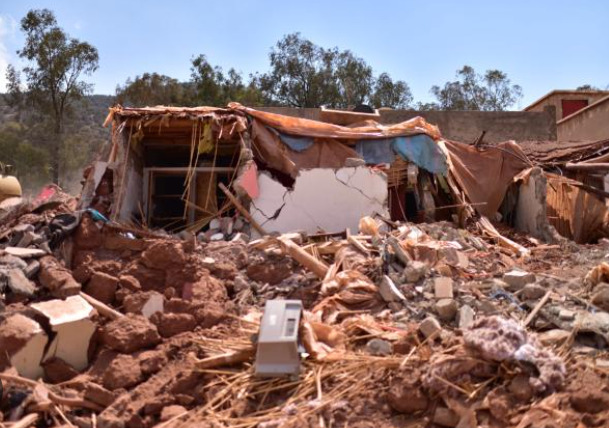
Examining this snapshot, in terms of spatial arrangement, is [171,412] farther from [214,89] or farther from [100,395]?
[214,89]

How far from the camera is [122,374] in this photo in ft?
14.1

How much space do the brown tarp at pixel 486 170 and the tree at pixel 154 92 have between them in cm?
1391

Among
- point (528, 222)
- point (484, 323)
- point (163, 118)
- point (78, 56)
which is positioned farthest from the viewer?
point (78, 56)

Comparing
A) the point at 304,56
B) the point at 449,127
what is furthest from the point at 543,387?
the point at 304,56

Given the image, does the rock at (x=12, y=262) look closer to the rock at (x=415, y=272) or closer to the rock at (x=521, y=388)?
the rock at (x=415, y=272)

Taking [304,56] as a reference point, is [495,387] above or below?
below

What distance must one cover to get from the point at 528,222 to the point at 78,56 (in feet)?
57.4

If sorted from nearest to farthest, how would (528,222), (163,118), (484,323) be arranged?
(484,323) < (163,118) < (528,222)

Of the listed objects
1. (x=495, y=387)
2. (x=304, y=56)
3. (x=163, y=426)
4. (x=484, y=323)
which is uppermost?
(x=304, y=56)

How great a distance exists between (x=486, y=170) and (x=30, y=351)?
9.11m

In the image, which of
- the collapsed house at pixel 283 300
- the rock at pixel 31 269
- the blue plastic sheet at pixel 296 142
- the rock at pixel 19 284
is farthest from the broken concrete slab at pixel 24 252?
the blue plastic sheet at pixel 296 142

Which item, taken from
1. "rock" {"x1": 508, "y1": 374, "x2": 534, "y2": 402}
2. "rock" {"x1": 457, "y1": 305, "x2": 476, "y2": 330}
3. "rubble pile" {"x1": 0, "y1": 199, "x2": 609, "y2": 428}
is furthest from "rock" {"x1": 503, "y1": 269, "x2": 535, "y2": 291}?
"rock" {"x1": 508, "y1": 374, "x2": 534, "y2": 402}

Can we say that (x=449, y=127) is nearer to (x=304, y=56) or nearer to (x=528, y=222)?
(x=528, y=222)

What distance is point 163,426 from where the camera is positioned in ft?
12.4
